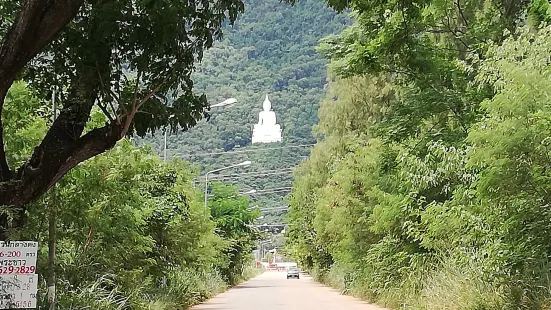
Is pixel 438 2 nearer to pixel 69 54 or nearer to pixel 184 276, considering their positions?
pixel 69 54

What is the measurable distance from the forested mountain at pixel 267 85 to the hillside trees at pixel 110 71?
34.9 m

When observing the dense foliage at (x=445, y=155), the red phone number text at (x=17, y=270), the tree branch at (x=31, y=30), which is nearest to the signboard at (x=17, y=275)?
the red phone number text at (x=17, y=270)

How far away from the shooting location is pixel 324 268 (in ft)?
159

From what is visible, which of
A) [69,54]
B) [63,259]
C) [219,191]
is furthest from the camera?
[219,191]

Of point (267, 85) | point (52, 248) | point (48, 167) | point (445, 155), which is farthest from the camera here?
point (267, 85)

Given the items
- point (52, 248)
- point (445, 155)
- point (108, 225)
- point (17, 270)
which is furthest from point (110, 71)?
point (445, 155)

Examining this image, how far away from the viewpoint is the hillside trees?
8.48m

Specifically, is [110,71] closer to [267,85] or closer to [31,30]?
[31,30]

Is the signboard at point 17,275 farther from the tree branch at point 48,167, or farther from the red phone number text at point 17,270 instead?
the tree branch at point 48,167

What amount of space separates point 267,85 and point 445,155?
174 feet

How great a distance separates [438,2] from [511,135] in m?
7.63

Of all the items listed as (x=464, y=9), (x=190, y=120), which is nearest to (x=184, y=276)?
(x=464, y=9)

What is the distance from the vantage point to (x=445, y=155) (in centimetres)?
1499

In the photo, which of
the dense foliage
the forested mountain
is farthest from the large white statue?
the dense foliage
